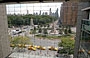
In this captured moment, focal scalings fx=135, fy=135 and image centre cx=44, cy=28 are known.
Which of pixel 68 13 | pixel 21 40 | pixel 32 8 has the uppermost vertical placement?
pixel 32 8

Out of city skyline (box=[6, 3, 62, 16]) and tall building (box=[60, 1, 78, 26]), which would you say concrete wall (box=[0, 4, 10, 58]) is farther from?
tall building (box=[60, 1, 78, 26])

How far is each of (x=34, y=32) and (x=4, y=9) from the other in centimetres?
210

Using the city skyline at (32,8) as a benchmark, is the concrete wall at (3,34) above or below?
below

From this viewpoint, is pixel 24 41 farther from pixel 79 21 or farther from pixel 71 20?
pixel 79 21

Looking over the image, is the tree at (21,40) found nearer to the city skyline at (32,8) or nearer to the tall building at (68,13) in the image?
the city skyline at (32,8)

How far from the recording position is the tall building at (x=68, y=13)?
6121 millimetres

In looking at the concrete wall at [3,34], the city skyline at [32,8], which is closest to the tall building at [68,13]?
the city skyline at [32,8]

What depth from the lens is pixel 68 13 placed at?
6.44 metres

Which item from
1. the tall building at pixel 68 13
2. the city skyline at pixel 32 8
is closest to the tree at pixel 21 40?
the city skyline at pixel 32 8

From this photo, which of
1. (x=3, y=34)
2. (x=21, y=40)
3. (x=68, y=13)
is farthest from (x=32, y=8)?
(x=21, y=40)

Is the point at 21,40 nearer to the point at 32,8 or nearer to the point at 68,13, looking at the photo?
the point at 32,8

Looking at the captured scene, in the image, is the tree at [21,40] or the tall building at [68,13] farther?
the tree at [21,40]

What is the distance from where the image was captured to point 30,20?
6.82 metres

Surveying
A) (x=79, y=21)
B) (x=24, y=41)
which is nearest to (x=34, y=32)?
(x=24, y=41)
